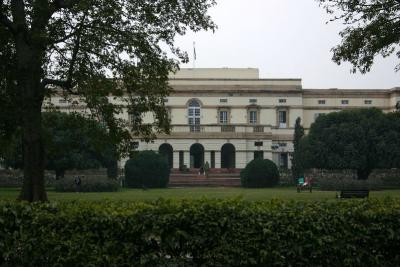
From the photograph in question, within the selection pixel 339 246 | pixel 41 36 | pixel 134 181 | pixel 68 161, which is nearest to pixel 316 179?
pixel 134 181

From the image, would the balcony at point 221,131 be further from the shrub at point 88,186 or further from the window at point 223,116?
the shrub at point 88,186

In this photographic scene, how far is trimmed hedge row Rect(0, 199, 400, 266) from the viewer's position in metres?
7.10

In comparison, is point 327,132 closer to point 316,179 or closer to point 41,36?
point 316,179

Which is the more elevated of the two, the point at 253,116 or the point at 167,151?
the point at 253,116

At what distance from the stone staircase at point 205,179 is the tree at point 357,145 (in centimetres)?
731

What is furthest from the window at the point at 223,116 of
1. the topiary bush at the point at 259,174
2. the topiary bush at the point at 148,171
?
the topiary bush at the point at 148,171

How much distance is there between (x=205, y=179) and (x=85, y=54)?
38690mm

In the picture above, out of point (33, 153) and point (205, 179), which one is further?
point (205, 179)

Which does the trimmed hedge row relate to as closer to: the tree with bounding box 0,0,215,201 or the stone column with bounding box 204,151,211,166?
the tree with bounding box 0,0,215,201

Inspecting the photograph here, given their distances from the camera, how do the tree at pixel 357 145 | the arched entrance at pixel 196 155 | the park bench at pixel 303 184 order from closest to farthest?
the park bench at pixel 303 184, the tree at pixel 357 145, the arched entrance at pixel 196 155

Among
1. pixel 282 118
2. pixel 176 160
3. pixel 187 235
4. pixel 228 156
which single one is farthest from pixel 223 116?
pixel 187 235

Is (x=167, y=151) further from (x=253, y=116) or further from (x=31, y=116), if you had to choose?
(x=31, y=116)

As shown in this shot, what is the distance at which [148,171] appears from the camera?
48.9m

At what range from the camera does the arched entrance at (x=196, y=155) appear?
65.2 m
